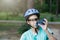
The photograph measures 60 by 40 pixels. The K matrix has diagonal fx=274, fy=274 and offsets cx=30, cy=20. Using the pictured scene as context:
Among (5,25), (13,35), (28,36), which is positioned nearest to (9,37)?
(13,35)

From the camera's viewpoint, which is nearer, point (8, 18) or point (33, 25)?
point (33, 25)

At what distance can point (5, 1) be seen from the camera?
13.0m

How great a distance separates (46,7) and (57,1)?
65cm

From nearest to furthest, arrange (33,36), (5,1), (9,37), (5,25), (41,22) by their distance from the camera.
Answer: (41,22) < (33,36) < (9,37) < (5,25) < (5,1)

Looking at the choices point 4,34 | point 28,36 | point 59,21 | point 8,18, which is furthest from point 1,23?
point 28,36

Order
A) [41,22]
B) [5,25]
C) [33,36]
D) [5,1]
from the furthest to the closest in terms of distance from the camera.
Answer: [5,1] → [5,25] → [33,36] → [41,22]

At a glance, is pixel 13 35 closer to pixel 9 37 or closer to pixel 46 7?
pixel 9 37

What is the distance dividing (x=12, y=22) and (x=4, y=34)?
1.61 m

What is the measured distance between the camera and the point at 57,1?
1276 centimetres

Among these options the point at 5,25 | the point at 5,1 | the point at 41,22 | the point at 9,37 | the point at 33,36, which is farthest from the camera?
the point at 5,1

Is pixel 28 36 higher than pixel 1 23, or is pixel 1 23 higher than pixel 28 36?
pixel 28 36

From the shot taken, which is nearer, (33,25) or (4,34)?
(33,25)

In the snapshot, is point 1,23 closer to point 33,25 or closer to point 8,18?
point 8,18

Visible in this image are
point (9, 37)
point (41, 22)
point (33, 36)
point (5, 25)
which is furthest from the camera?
point (5, 25)
